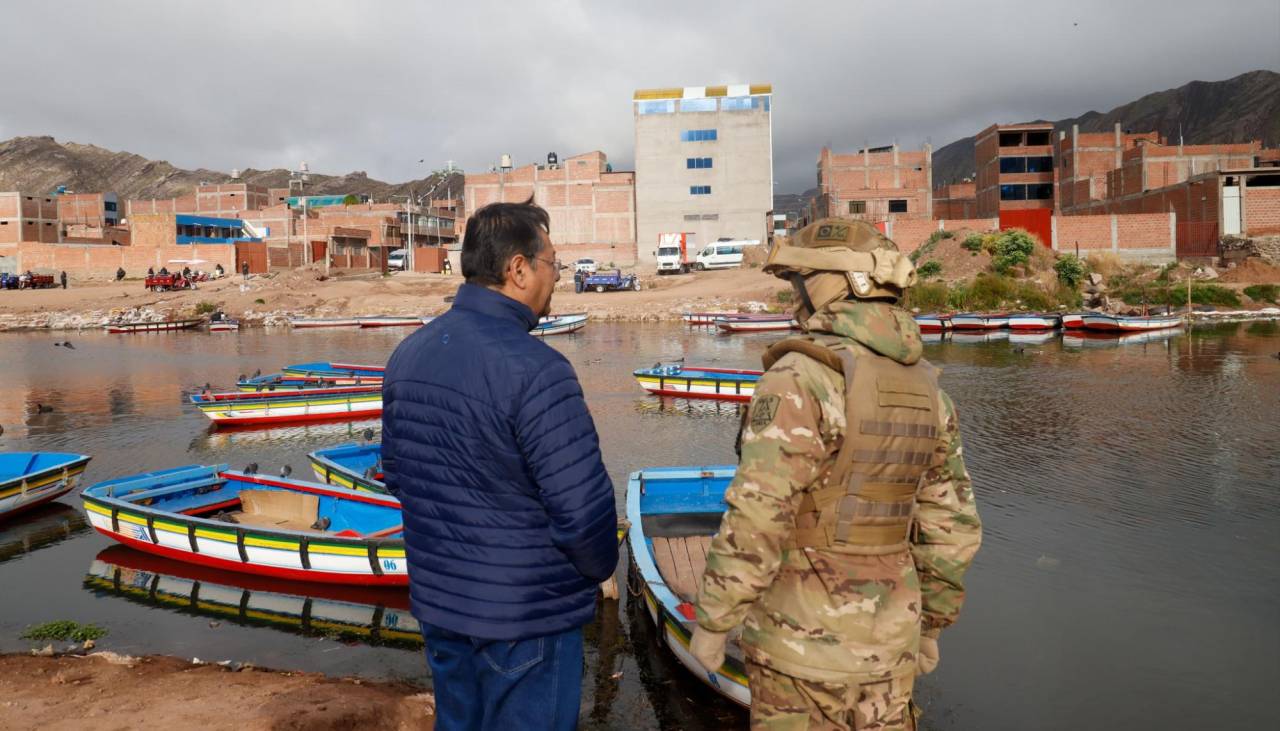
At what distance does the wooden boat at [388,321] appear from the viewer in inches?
1943

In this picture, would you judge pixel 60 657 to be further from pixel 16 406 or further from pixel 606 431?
pixel 16 406

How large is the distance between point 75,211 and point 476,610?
4392 inches

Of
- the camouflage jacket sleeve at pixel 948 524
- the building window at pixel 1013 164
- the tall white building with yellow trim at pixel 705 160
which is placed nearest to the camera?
the camouflage jacket sleeve at pixel 948 524

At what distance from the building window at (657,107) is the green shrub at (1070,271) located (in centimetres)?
2944

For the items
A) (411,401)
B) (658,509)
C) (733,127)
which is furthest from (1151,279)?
(411,401)

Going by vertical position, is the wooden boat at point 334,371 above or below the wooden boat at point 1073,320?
below

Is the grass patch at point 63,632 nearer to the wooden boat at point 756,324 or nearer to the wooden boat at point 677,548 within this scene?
the wooden boat at point 677,548

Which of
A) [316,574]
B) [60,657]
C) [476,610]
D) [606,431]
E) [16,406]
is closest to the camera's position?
[476,610]

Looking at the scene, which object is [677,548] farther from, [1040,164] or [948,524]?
[1040,164]

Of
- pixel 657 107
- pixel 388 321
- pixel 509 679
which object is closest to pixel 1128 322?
pixel 388 321

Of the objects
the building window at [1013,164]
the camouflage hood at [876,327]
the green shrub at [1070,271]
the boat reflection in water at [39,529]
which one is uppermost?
the building window at [1013,164]

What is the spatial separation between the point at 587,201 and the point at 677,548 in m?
61.1

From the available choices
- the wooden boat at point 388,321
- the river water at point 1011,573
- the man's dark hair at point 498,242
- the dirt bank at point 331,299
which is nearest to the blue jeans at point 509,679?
the man's dark hair at point 498,242

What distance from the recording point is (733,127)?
65.1 metres
